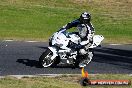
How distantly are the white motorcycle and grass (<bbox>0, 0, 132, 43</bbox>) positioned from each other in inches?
261

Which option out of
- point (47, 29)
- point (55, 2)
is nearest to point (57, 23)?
point (47, 29)

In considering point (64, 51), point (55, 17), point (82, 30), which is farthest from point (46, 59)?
point (55, 17)

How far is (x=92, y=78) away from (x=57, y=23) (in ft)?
47.1

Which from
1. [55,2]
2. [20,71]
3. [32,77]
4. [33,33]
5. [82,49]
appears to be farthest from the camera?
[55,2]

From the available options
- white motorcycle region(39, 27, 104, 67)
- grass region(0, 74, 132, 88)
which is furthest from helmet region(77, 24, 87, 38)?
grass region(0, 74, 132, 88)

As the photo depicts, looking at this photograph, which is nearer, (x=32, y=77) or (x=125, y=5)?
(x=32, y=77)

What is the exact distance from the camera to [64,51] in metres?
16.4

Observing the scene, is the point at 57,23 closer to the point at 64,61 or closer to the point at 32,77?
the point at 64,61

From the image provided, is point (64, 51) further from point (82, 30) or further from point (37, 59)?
point (37, 59)

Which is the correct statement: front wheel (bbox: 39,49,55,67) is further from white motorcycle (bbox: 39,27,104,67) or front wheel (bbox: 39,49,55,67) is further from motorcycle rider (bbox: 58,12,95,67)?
motorcycle rider (bbox: 58,12,95,67)

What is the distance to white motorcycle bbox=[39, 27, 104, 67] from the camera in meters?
16.1

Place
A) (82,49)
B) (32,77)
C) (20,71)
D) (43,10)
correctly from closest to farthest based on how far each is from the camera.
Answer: (32,77) → (20,71) → (82,49) → (43,10)

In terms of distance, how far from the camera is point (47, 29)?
26.6m

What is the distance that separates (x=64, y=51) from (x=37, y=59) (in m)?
1.57
